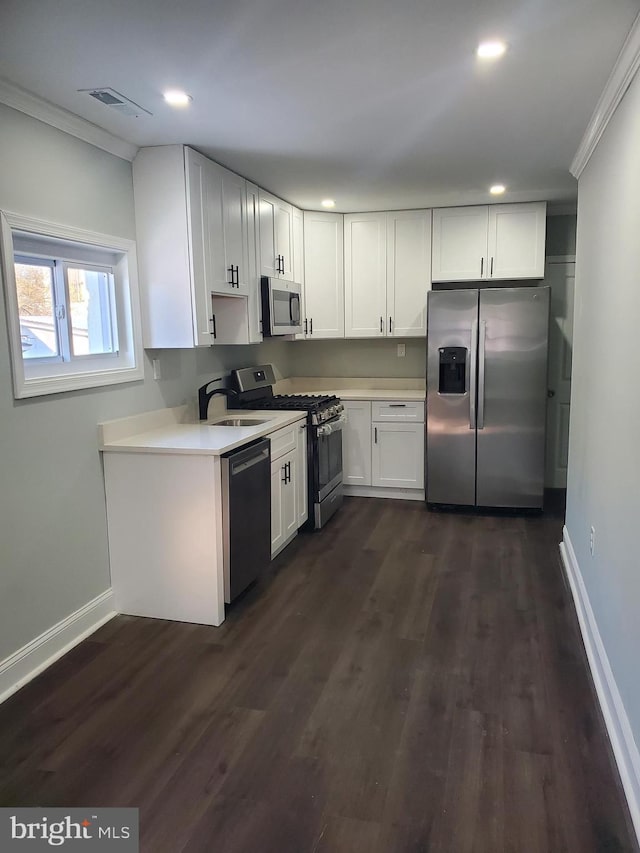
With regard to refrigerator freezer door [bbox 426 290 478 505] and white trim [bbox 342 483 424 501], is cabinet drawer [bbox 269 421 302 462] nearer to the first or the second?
refrigerator freezer door [bbox 426 290 478 505]

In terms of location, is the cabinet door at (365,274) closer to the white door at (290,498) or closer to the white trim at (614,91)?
the white door at (290,498)

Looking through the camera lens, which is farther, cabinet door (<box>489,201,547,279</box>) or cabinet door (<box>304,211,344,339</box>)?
cabinet door (<box>304,211,344,339</box>)

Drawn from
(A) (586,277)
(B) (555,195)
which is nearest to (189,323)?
(A) (586,277)

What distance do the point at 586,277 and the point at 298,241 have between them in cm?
244

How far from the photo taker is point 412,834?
1.81 m

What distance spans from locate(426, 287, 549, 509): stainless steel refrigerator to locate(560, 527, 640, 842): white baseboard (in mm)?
1500

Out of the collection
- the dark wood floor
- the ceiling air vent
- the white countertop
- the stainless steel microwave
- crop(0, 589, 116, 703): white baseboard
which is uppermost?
the ceiling air vent

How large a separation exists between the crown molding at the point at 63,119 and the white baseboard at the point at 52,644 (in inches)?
88.7

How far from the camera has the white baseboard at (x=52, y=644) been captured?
256 centimetres

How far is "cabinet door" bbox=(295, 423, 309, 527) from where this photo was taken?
423cm

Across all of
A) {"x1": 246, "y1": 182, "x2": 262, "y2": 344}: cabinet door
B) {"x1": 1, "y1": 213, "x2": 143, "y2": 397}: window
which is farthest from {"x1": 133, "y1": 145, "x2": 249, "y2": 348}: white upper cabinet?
{"x1": 246, "y1": 182, "x2": 262, "y2": 344}: cabinet door

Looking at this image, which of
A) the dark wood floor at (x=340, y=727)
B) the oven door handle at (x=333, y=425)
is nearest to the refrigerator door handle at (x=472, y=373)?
the oven door handle at (x=333, y=425)

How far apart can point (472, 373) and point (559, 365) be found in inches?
45.6

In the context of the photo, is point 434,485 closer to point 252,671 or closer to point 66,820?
point 252,671
